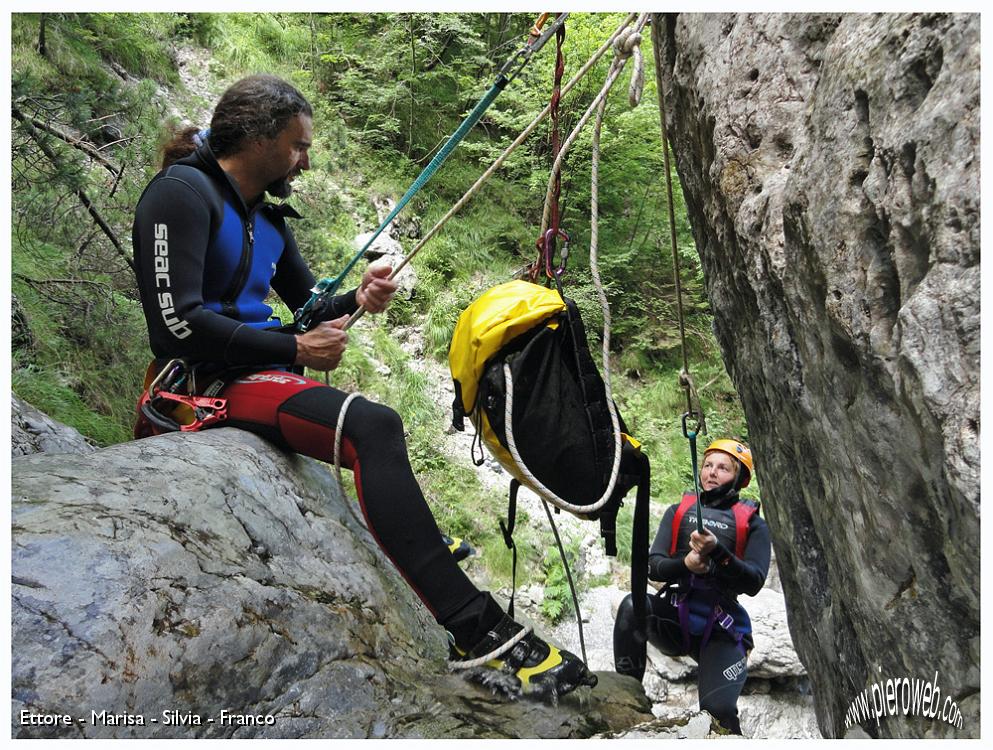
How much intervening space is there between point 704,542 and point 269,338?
2.40 meters

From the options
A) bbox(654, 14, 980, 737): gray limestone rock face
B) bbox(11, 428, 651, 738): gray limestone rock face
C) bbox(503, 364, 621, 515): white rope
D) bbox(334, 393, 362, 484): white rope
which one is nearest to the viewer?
bbox(654, 14, 980, 737): gray limestone rock face

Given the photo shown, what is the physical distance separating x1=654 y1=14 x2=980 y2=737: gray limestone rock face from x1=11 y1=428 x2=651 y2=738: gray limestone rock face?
3.13 feet

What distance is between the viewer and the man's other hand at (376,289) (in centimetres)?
275

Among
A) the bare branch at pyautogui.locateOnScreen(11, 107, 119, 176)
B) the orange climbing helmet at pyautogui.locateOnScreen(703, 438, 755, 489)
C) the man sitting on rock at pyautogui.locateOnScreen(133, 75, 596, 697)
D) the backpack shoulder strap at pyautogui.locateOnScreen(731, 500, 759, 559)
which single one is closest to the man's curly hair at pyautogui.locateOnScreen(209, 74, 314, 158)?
the man sitting on rock at pyautogui.locateOnScreen(133, 75, 596, 697)

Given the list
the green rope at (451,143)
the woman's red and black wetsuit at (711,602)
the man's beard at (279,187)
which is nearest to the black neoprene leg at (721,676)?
the woman's red and black wetsuit at (711,602)

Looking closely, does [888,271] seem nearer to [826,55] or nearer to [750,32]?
[826,55]

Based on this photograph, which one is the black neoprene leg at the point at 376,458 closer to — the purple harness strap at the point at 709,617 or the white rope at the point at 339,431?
the white rope at the point at 339,431

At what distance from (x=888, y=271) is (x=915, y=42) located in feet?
1.66

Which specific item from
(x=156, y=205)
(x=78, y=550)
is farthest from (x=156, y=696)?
(x=156, y=205)

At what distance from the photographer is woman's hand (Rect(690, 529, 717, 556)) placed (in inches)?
136

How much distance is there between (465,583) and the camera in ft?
7.20

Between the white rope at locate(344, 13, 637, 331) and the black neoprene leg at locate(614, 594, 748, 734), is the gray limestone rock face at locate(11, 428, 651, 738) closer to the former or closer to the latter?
the white rope at locate(344, 13, 637, 331)

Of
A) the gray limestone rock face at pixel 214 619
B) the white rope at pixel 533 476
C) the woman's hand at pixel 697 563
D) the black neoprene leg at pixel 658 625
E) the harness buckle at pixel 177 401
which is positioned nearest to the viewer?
the gray limestone rock face at pixel 214 619

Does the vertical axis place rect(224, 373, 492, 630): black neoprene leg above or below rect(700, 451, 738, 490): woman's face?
above
